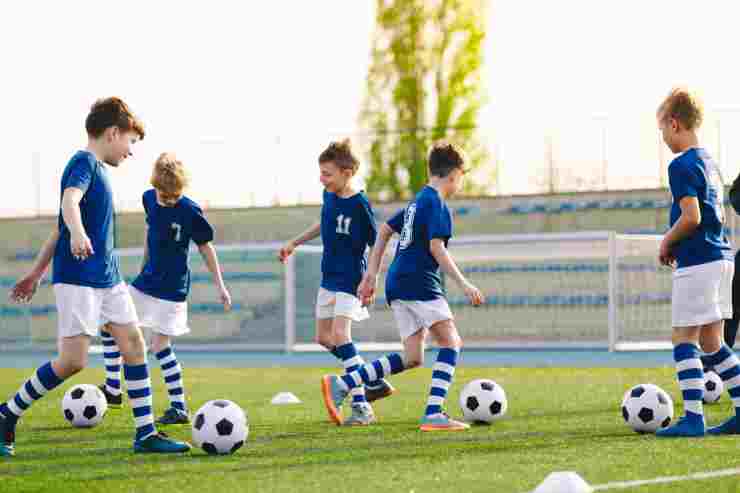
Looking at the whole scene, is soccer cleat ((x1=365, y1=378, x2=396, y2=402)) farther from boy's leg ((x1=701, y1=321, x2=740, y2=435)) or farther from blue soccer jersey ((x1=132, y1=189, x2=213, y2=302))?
boy's leg ((x1=701, y1=321, x2=740, y2=435))

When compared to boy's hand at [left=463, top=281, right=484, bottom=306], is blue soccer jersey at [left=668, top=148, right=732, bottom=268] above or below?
above

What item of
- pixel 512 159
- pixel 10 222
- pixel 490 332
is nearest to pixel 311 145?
pixel 512 159

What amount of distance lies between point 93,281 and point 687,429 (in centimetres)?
312

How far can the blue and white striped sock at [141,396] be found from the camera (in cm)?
612

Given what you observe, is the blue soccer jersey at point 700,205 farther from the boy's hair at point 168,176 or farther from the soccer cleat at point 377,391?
the boy's hair at point 168,176

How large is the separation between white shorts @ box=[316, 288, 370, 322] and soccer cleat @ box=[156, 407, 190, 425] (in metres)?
1.09

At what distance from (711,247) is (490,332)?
16.1 metres

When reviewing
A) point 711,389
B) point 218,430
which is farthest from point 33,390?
point 711,389

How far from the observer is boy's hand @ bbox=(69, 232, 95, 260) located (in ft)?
18.0

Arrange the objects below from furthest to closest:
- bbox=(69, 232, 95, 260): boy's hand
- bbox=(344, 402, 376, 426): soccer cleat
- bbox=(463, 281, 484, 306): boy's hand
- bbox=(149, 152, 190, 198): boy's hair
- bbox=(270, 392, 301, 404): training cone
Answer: bbox=(270, 392, 301, 404): training cone → bbox=(149, 152, 190, 198): boy's hair → bbox=(344, 402, 376, 426): soccer cleat → bbox=(463, 281, 484, 306): boy's hand → bbox=(69, 232, 95, 260): boy's hand

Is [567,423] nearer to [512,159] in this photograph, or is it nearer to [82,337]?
[82,337]

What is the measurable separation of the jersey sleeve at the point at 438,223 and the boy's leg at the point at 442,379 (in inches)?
20.7

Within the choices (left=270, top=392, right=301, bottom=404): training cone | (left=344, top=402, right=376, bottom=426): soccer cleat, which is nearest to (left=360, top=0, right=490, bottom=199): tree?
(left=270, top=392, right=301, bottom=404): training cone

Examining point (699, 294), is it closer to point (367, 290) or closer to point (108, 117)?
point (367, 290)
